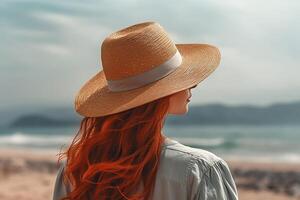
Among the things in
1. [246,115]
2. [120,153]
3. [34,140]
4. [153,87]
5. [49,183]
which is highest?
[153,87]

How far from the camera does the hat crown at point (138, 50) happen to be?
1.71 meters

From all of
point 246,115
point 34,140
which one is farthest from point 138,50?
point 246,115

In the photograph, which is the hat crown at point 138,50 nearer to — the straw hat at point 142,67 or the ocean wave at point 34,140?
the straw hat at point 142,67

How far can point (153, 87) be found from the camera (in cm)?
165

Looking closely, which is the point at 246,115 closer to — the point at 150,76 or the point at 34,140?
the point at 34,140

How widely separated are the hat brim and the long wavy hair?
0.03 metres

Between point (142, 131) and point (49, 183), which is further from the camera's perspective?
point (49, 183)

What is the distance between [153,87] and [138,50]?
0.39 feet

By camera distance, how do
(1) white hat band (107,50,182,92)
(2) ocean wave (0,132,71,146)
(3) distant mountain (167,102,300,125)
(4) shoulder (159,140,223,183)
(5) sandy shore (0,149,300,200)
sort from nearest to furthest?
(4) shoulder (159,140,223,183)
(1) white hat band (107,50,182,92)
(5) sandy shore (0,149,300,200)
(2) ocean wave (0,132,71,146)
(3) distant mountain (167,102,300,125)

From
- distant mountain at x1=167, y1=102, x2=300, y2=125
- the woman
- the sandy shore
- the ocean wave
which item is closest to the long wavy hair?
the woman

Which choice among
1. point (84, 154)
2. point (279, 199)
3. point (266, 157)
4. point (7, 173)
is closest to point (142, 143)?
point (84, 154)

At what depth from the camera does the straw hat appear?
167cm

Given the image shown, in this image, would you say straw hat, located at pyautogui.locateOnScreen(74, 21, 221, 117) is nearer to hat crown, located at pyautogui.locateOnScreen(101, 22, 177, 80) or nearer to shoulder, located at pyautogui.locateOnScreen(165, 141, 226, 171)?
hat crown, located at pyautogui.locateOnScreen(101, 22, 177, 80)

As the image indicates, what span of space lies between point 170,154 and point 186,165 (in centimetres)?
5
